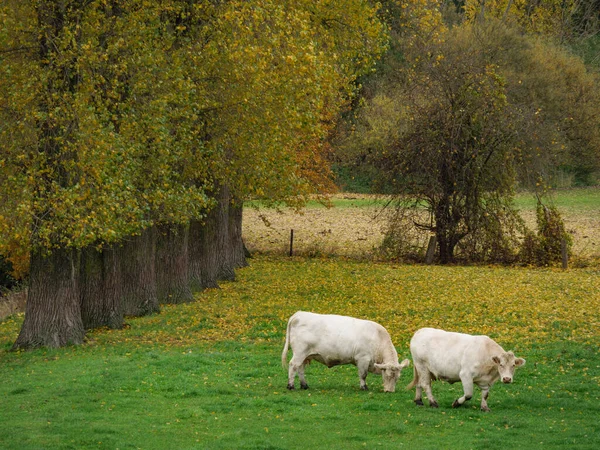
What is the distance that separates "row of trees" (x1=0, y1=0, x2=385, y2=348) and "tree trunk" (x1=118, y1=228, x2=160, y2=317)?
0.04 meters

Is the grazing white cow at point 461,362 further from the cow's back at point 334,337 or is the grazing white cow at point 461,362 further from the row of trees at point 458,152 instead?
the row of trees at point 458,152

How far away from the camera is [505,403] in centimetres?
1575

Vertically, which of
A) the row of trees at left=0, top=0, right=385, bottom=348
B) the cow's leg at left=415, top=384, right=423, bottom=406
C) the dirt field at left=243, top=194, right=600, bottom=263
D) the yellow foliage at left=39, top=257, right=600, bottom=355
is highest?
the row of trees at left=0, top=0, right=385, bottom=348

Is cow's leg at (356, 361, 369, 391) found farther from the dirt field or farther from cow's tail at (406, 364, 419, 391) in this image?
the dirt field

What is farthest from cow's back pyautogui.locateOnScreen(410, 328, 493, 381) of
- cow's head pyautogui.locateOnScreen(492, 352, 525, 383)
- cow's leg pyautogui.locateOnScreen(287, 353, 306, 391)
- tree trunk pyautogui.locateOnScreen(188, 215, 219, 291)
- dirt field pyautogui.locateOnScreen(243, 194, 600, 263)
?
dirt field pyautogui.locateOnScreen(243, 194, 600, 263)

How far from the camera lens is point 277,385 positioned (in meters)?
17.2

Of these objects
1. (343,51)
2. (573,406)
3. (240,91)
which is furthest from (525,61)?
(573,406)

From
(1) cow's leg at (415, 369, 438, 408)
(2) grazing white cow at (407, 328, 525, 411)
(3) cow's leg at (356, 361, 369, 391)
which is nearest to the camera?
(2) grazing white cow at (407, 328, 525, 411)

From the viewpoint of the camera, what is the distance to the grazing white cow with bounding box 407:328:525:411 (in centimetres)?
1461

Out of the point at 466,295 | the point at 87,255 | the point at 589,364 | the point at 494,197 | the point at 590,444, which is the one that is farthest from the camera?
the point at 494,197

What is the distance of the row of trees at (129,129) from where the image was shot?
20484 millimetres

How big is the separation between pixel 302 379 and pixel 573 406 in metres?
4.73

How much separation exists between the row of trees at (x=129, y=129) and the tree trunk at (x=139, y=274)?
39 mm

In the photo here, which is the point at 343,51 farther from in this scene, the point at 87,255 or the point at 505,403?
the point at 505,403
